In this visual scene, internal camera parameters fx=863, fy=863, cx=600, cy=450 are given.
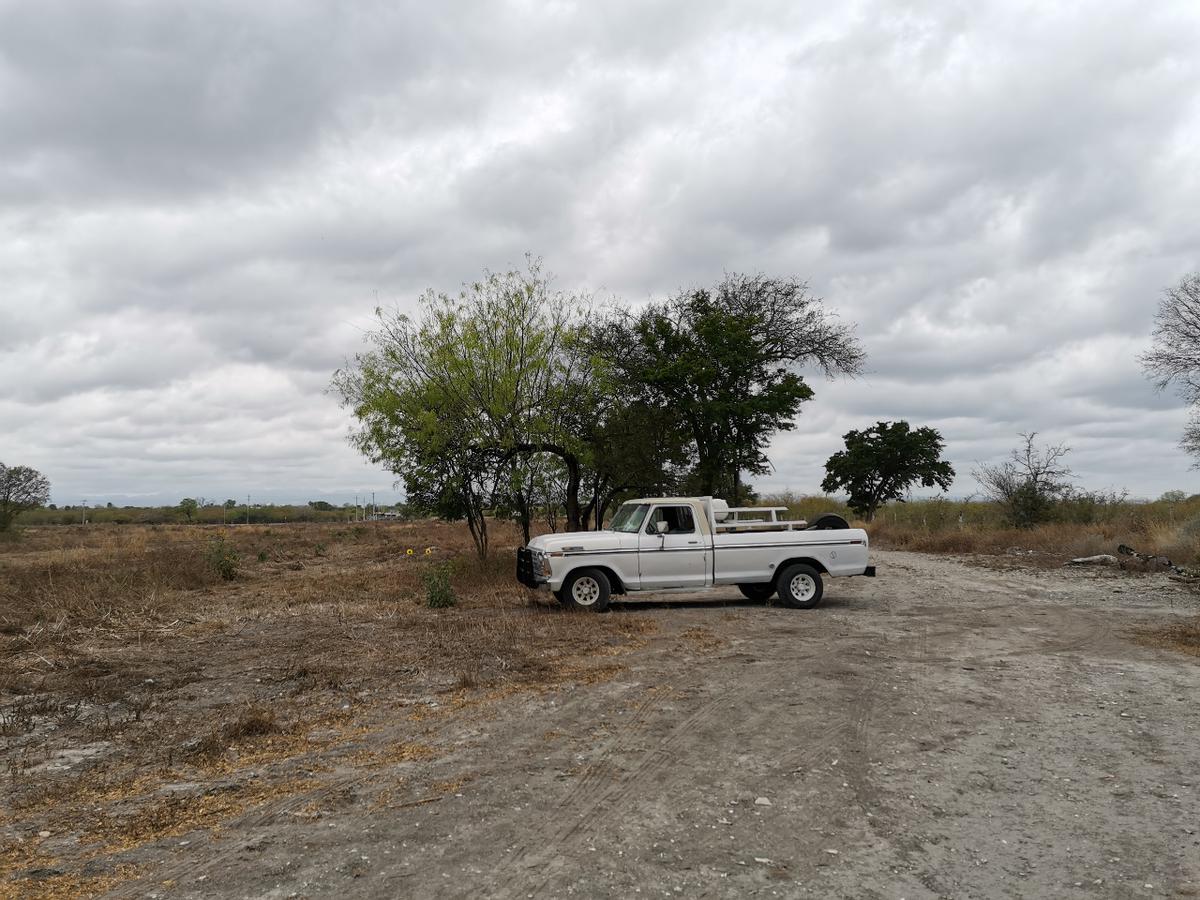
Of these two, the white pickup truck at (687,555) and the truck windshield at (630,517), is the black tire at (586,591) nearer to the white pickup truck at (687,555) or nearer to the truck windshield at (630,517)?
the white pickup truck at (687,555)

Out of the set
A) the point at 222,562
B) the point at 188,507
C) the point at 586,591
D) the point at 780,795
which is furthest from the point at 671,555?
the point at 188,507

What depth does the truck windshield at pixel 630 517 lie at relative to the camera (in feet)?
48.5

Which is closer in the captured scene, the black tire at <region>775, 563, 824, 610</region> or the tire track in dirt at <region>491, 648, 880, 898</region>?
the tire track in dirt at <region>491, 648, 880, 898</region>

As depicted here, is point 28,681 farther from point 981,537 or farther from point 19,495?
point 19,495

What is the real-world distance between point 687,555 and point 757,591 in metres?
2.09

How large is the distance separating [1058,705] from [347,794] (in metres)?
6.09

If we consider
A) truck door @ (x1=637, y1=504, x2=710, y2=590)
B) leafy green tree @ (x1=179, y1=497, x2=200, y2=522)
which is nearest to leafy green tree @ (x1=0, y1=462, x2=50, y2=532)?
leafy green tree @ (x1=179, y1=497, x2=200, y2=522)

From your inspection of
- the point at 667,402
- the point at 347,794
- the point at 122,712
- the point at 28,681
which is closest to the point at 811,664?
the point at 347,794

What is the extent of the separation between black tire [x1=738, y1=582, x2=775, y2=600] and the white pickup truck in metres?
0.47

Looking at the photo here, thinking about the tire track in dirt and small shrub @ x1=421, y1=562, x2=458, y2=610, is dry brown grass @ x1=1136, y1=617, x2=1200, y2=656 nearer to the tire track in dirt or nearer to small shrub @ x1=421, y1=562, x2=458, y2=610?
the tire track in dirt

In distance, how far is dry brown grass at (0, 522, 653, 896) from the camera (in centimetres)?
530

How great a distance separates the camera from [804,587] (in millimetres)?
14953

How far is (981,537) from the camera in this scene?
98.3 feet

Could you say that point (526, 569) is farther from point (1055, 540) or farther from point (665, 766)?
point (1055, 540)
